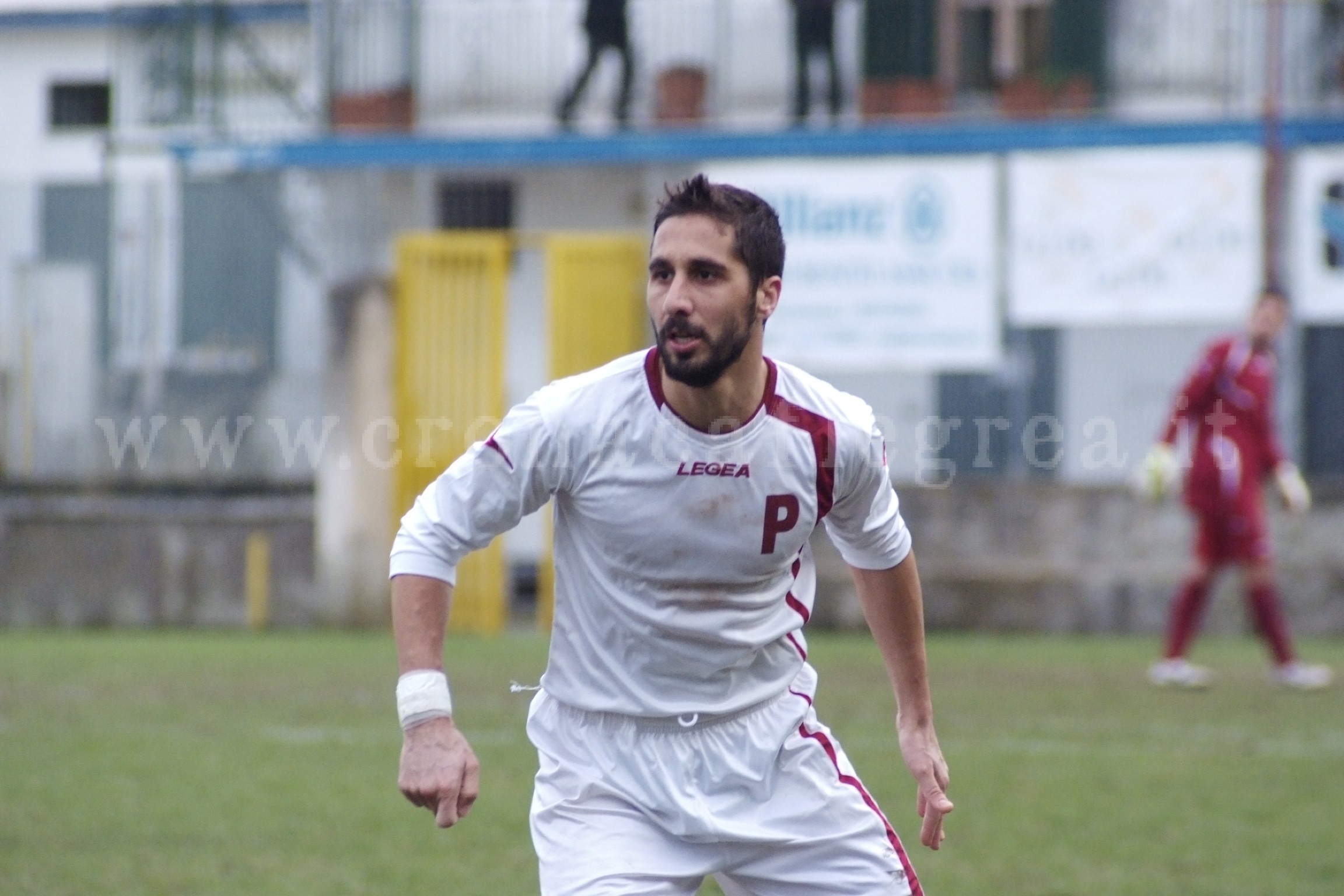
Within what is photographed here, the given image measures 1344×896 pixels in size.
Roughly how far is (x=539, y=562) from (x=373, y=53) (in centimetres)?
552

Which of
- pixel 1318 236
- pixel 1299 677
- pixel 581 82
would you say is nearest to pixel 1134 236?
pixel 1318 236

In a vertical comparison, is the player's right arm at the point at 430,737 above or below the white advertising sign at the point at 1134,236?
below

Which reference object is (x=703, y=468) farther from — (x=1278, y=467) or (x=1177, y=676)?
(x=1278, y=467)

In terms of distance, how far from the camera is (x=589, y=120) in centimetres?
1928

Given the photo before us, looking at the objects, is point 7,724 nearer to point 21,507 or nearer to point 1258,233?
point 21,507

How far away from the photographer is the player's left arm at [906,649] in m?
4.28

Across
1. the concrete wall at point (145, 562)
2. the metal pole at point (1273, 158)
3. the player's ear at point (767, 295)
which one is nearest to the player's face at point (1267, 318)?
the metal pole at point (1273, 158)

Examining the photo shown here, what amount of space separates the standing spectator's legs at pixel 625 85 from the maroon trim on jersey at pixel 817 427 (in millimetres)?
14474

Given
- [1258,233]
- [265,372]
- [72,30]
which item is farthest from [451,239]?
[72,30]

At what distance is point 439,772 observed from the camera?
3596 mm

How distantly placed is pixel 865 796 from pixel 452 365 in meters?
12.3

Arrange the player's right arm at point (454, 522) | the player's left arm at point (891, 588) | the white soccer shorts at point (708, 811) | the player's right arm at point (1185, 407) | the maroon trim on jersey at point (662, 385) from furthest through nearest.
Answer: the player's right arm at point (1185, 407), the player's left arm at point (891, 588), the maroon trim on jersey at point (662, 385), the white soccer shorts at point (708, 811), the player's right arm at point (454, 522)

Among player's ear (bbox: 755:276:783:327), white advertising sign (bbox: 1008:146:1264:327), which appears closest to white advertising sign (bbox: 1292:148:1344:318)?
white advertising sign (bbox: 1008:146:1264:327)

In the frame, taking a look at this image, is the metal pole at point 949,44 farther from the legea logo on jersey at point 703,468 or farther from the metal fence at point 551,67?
the legea logo on jersey at point 703,468
